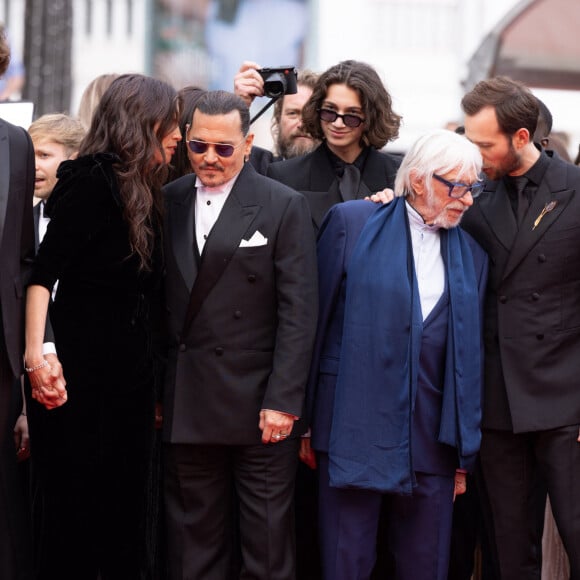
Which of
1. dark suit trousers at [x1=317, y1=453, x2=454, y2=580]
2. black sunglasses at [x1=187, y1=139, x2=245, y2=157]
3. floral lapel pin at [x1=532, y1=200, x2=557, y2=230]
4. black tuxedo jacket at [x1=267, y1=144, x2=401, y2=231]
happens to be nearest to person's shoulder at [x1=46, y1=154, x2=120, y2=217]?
black sunglasses at [x1=187, y1=139, x2=245, y2=157]

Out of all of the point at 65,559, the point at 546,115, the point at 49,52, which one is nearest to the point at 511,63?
the point at 49,52

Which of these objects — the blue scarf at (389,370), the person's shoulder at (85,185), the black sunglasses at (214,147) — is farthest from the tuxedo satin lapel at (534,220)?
the person's shoulder at (85,185)

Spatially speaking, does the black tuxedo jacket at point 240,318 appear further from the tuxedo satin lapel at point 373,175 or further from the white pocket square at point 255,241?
the tuxedo satin lapel at point 373,175

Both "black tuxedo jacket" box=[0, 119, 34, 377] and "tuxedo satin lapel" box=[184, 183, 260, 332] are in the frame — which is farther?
"tuxedo satin lapel" box=[184, 183, 260, 332]

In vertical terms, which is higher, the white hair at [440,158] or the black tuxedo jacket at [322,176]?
the white hair at [440,158]

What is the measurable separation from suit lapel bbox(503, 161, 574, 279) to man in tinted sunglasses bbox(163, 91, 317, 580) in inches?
28.7

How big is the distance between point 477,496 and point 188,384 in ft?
4.28

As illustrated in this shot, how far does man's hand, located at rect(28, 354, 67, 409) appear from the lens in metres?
3.80

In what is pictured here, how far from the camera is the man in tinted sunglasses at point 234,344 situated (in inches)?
162

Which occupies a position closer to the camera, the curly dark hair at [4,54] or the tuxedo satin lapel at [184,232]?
the curly dark hair at [4,54]

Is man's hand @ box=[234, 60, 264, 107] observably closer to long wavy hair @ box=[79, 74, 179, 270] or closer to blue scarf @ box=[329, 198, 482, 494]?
long wavy hair @ box=[79, 74, 179, 270]

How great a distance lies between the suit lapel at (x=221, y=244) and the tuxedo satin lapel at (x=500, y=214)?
2.86 ft

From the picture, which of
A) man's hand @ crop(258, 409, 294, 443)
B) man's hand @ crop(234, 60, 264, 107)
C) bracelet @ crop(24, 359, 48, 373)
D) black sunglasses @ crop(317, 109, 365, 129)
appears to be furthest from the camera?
man's hand @ crop(234, 60, 264, 107)

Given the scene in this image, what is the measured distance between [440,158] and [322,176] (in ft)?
2.47
